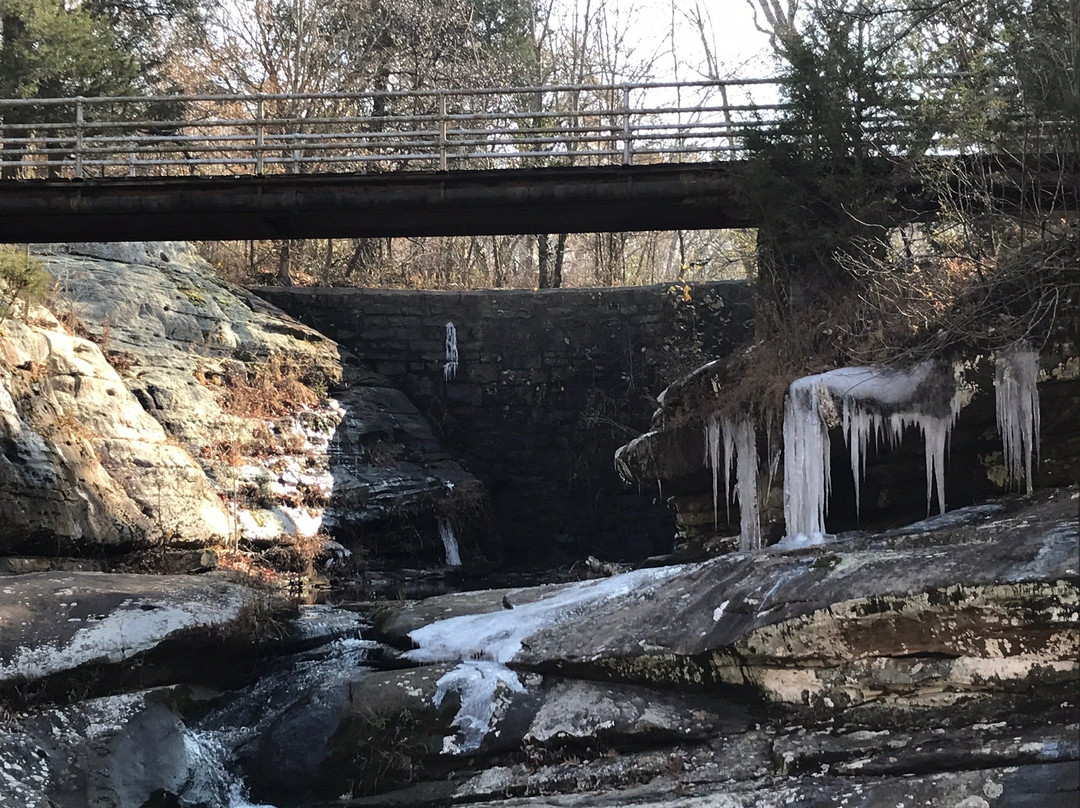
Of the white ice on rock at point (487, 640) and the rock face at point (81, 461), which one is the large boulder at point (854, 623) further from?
the rock face at point (81, 461)

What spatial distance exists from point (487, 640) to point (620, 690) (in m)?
1.45

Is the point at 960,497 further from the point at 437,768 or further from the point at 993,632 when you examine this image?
the point at 437,768

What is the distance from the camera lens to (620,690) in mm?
7684

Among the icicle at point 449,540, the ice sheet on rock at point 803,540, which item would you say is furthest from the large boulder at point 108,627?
the icicle at point 449,540

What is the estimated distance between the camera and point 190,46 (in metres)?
24.7

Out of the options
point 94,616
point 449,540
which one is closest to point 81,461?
point 94,616

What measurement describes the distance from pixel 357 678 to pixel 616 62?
22688 mm

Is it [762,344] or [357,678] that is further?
[762,344]

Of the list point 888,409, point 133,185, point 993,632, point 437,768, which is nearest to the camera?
point 993,632

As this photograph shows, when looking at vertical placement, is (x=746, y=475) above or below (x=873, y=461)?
below

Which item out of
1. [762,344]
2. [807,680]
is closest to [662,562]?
[762,344]

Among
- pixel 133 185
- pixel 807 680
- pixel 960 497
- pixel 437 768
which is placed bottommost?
pixel 437 768

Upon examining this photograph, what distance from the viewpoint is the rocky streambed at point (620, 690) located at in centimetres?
621

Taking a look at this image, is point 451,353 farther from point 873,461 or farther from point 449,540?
point 873,461
